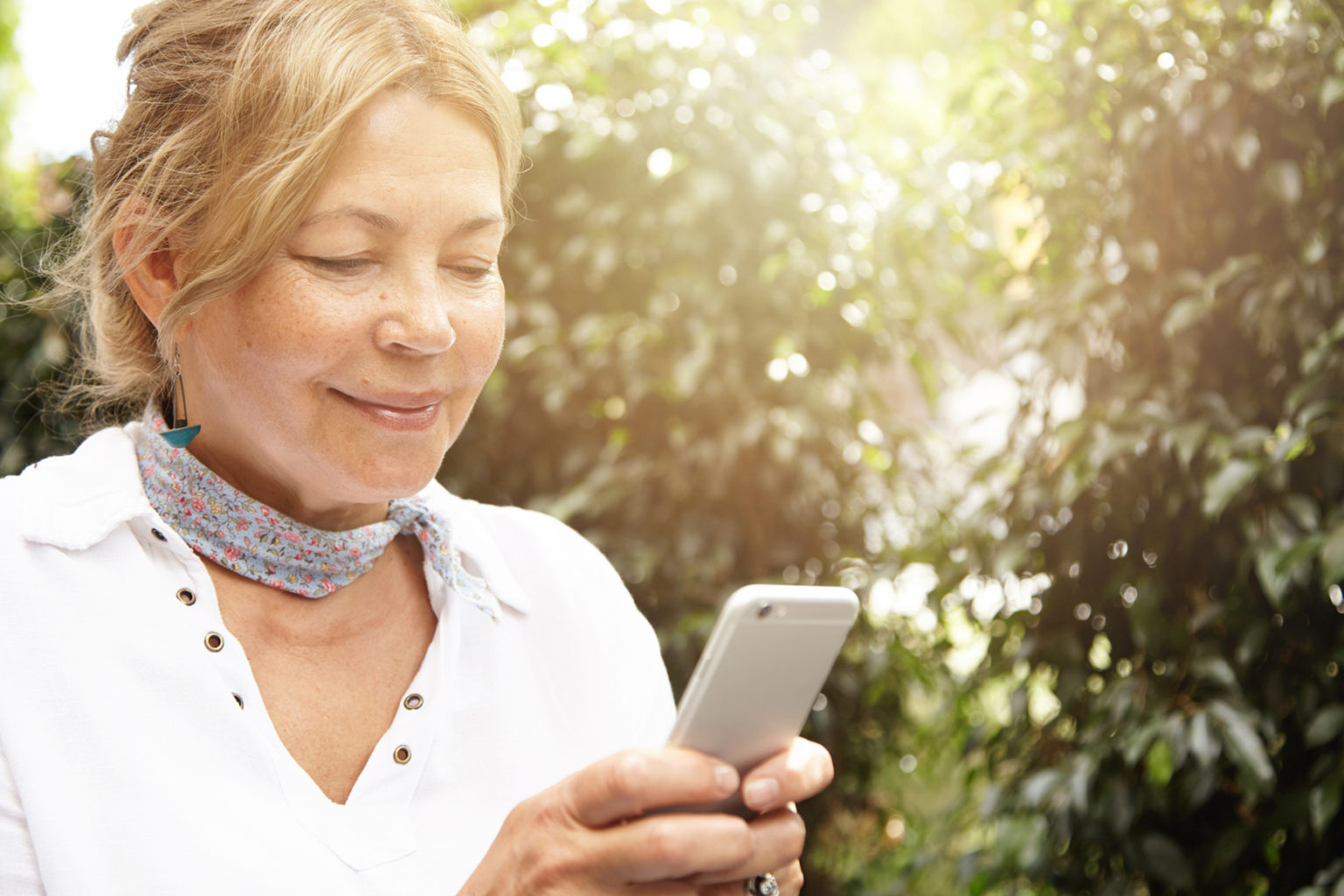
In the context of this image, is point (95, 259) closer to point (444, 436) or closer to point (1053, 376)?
point (444, 436)

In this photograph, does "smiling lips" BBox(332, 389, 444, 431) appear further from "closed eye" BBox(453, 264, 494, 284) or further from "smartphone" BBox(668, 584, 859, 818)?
"smartphone" BBox(668, 584, 859, 818)

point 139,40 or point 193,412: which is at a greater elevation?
point 139,40

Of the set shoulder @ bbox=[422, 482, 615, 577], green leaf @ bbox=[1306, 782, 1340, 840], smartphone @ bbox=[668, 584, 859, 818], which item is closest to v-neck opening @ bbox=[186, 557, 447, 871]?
shoulder @ bbox=[422, 482, 615, 577]

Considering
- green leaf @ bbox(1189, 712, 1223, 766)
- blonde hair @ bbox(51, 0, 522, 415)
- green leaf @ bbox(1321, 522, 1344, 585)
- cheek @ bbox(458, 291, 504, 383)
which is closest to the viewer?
blonde hair @ bbox(51, 0, 522, 415)

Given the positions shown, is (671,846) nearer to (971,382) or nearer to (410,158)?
(410,158)

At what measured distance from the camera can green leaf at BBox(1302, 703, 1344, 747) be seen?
1777mm

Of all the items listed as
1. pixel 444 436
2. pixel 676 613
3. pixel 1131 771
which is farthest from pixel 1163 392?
pixel 444 436

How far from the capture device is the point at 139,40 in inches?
48.2

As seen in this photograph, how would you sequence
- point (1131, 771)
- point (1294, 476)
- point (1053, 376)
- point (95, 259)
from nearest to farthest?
point (95, 259) → point (1294, 476) → point (1131, 771) → point (1053, 376)

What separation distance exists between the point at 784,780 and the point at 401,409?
1.73ft

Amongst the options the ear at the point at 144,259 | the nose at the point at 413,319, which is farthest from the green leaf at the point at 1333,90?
the ear at the point at 144,259

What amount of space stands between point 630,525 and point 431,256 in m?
1.62

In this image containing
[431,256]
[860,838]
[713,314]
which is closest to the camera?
[431,256]

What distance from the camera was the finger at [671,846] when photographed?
83 cm
